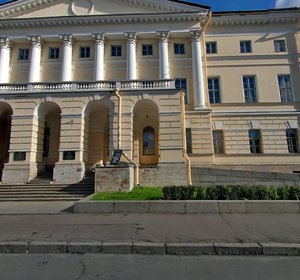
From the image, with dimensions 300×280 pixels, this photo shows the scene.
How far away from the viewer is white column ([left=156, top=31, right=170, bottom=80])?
24.3 m

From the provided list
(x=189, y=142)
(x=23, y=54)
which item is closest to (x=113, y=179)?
(x=189, y=142)

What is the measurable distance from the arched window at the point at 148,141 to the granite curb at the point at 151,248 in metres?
16.2

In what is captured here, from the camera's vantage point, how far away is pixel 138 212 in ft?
30.1

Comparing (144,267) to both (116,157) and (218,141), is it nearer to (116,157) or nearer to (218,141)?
(116,157)

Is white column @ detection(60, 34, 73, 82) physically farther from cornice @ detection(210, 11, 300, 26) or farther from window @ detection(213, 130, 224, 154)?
window @ detection(213, 130, 224, 154)

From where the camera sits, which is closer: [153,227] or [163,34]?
[153,227]

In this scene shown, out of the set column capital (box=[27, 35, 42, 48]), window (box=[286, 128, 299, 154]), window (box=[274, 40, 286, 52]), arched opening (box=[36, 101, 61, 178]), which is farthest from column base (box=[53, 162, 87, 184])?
window (box=[274, 40, 286, 52])

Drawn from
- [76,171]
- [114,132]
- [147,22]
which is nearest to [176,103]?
[114,132]

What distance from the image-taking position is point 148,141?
72.6ft

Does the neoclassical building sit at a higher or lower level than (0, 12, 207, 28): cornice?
lower

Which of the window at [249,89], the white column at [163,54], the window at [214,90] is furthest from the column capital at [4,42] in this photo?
the window at [249,89]

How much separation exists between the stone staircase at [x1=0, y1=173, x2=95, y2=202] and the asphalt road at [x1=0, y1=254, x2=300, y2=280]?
8.69 m

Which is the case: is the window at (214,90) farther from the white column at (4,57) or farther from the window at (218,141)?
the white column at (4,57)

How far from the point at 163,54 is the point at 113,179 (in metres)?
15.7
